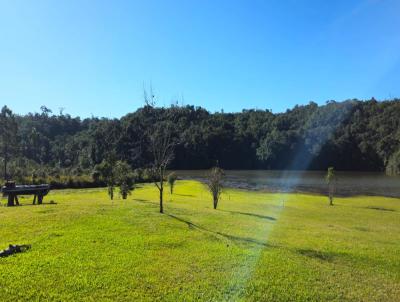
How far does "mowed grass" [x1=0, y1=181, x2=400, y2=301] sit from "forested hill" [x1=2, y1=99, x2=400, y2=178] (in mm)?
87839

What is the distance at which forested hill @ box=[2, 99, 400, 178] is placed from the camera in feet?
366

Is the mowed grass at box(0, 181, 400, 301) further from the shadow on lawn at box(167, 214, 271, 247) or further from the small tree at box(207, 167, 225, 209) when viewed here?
the small tree at box(207, 167, 225, 209)

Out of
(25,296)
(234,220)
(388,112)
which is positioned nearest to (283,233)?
(234,220)

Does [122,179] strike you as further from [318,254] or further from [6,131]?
[6,131]

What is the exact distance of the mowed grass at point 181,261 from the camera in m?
8.30

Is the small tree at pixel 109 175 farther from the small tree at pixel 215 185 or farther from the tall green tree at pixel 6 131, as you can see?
the tall green tree at pixel 6 131

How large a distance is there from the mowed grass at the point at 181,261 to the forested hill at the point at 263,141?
87.8 metres

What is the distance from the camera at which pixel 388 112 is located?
357 ft

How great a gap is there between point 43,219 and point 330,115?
11961cm

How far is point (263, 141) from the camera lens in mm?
137750

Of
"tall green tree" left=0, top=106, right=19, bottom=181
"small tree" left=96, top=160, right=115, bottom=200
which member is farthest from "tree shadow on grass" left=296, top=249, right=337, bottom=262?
"tall green tree" left=0, top=106, right=19, bottom=181

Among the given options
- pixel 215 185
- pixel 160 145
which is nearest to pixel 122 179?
pixel 215 185

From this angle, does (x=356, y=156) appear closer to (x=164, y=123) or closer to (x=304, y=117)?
(x=304, y=117)

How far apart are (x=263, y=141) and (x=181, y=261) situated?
426 feet
